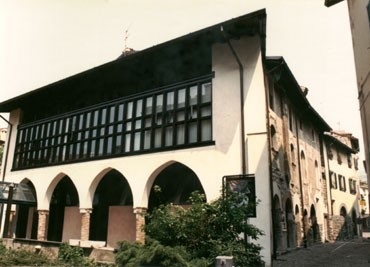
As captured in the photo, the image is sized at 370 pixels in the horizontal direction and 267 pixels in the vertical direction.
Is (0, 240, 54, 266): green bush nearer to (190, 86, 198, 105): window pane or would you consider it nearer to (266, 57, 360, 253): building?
(190, 86, 198, 105): window pane

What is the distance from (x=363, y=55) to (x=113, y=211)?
1116 cm

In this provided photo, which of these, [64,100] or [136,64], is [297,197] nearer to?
[136,64]

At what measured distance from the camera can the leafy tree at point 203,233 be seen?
7332mm

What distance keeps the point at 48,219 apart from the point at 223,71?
1151 cm

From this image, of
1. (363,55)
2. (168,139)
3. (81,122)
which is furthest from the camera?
(81,122)

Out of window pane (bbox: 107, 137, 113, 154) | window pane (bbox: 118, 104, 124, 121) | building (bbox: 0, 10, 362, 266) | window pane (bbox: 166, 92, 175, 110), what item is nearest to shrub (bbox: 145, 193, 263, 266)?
building (bbox: 0, 10, 362, 266)

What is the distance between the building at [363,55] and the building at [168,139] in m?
2.46

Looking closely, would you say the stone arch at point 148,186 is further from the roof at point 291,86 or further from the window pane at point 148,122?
the roof at point 291,86

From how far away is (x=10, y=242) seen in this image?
1523 cm

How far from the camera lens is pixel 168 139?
11922 mm

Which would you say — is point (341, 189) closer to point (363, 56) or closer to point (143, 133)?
point (363, 56)

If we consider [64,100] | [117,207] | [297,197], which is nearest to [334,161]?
[297,197]

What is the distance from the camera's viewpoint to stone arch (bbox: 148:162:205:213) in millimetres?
12649

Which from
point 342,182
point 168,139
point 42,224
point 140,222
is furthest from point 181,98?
point 342,182
